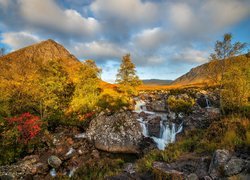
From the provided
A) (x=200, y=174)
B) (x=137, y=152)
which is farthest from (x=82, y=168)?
(x=200, y=174)

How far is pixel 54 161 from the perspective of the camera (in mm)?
15695

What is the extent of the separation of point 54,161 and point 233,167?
47.9 feet

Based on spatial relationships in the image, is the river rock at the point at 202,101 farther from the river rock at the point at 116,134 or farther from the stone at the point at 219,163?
the stone at the point at 219,163

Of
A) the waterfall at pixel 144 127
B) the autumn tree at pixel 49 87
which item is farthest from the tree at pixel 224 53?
the autumn tree at pixel 49 87

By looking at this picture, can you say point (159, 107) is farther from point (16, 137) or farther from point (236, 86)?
point (16, 137)

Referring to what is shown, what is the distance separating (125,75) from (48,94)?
2294 centimetres

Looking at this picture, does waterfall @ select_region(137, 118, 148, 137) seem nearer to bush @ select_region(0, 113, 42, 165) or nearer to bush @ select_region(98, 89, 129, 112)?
bush @ select_region(98, 89, 129, 112)

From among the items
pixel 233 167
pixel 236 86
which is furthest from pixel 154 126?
pixel 233 167

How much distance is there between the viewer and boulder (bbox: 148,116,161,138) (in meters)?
21.3

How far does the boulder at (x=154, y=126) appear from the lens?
69.8ft

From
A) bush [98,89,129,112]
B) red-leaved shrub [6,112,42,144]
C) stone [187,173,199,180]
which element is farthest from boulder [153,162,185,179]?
bush [98,89,129,112]

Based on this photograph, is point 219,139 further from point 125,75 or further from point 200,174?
point 125,75

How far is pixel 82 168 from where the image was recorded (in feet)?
49.0

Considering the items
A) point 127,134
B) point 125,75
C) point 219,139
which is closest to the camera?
point 219,139
